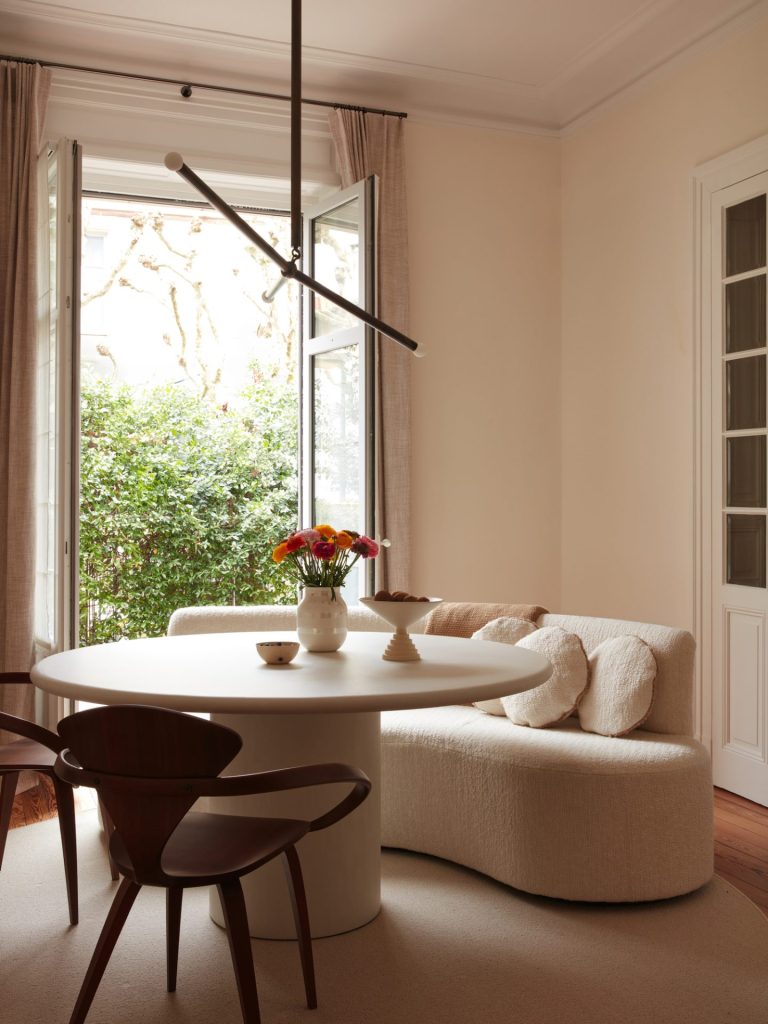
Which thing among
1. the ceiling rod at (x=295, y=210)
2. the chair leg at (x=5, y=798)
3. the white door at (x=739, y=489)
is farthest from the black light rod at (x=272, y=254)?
the white door at (x=739, y=489)

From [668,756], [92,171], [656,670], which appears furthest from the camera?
[92,171]

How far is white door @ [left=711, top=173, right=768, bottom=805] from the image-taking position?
388 centimetres

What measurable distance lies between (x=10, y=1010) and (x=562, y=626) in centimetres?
212

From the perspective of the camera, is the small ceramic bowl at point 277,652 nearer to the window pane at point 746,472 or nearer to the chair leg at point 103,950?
the chair leg at point 103,950

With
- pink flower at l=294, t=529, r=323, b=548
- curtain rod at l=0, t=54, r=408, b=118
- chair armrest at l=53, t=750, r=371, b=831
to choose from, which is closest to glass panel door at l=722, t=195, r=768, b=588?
curtain rod at l=0, t=54, r=408, b=118

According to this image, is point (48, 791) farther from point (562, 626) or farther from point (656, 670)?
point (656, 670)

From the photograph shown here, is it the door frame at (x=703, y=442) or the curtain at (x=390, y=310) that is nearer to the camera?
the door frame at (x=703, y=442)

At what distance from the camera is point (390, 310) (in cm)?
474

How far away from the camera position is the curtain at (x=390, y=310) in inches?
184

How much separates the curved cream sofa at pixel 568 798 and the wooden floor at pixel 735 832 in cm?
19

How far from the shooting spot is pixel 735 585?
4.02 metres

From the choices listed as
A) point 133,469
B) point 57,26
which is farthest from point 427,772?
point 133,469

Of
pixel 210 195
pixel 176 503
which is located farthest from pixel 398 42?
pixel 176 503

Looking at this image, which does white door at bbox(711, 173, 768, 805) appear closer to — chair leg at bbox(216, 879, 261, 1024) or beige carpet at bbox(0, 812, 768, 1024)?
beige carpet at bbox(0, 812, 768, 1024)
